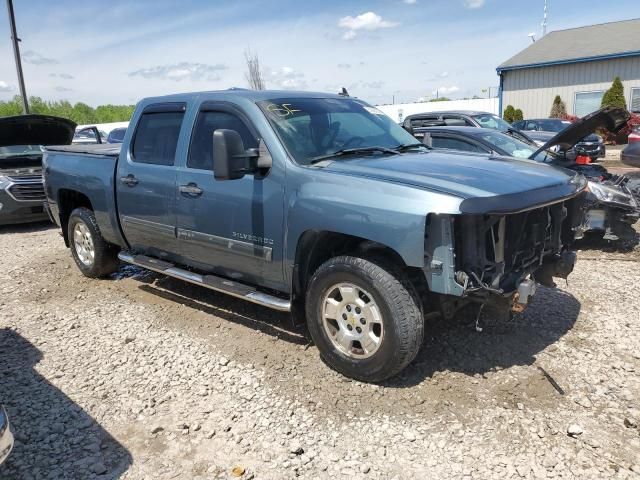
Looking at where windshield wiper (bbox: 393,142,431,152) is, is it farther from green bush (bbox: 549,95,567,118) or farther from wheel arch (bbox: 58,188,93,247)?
green bush (bbox: 549,95,567,118)

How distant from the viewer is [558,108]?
84.6 feet

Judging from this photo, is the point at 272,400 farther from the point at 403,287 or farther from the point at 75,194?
the point at 75,194

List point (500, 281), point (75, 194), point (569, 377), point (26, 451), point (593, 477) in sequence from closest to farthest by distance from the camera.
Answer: point (593, 477), point (26, 451), point (500, 281), point (569, 377), point (75, 194)

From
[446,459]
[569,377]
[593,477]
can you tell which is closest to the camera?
[593,477]

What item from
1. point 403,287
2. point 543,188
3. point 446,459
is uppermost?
point 543,188

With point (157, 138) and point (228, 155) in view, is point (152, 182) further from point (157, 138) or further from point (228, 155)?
point (228, 155)

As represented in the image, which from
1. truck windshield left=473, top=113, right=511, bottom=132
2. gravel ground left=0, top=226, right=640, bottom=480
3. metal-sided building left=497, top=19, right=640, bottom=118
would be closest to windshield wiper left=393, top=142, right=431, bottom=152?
gravel ground left=0, top=226, right=640, bottom=480

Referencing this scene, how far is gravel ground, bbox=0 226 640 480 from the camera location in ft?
9.93

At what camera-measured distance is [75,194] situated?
6344 millimetres

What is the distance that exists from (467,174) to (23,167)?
29.7ft

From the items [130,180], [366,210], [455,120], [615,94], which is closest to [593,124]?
[366,210]

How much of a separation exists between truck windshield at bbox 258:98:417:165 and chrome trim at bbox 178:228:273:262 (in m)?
0.73

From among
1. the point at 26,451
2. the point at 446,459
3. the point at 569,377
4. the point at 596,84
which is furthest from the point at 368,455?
the point at 596,84

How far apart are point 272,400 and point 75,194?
13.1ft
